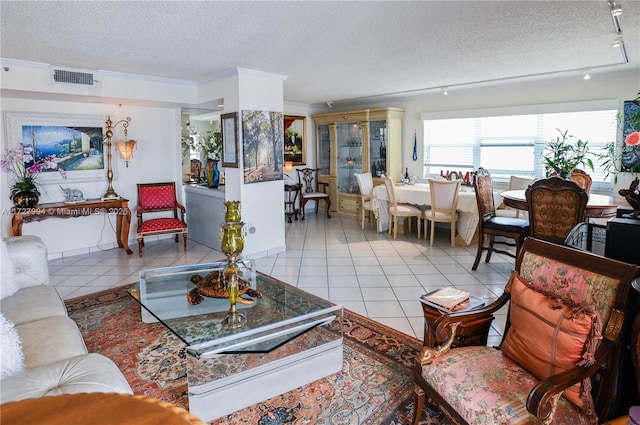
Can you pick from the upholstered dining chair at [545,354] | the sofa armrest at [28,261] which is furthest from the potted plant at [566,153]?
the sofa armrest at [28,261]

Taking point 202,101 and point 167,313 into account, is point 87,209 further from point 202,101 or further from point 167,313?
point 167,313

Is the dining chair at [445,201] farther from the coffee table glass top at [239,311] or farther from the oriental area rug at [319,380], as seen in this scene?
the coffee table glass top at [239,311]

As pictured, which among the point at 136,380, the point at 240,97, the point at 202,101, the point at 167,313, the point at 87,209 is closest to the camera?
the point at 136,380

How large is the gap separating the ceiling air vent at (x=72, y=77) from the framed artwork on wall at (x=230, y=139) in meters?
1.55

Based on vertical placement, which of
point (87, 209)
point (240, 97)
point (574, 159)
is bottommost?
point (87, 209)

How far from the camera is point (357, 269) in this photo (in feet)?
15.3

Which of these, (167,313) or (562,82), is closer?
(167,313)

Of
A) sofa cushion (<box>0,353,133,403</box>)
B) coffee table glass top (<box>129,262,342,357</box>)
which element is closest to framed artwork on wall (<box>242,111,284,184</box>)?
coffee table glass top (<box>129,262,342,357</box>)

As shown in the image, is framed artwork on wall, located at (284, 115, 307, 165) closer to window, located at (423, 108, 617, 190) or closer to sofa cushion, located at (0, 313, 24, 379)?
window, located at (423, 108, 617, 190)

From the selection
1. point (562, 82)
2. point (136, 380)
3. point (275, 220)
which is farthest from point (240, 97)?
point (562, 82)

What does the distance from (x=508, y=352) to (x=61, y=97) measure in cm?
544

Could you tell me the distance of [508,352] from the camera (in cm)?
180

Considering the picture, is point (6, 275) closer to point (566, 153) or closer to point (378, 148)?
point (378, 148)

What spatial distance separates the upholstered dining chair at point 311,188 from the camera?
26.4ft
